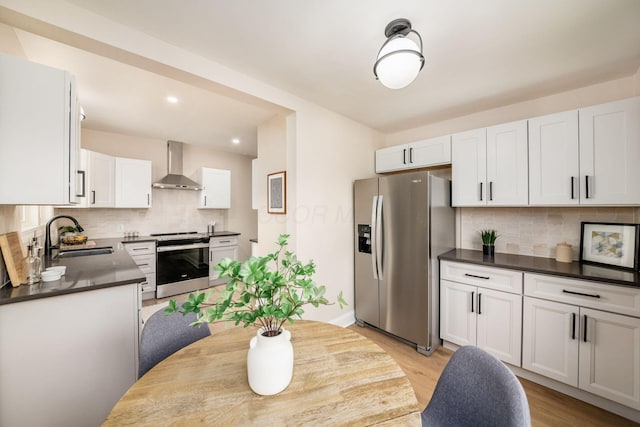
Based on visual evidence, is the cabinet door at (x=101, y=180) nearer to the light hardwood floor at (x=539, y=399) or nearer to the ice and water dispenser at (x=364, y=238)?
the ice and water dispenser at (x=364, y=238)

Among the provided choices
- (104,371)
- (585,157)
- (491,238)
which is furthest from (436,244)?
(104,371)

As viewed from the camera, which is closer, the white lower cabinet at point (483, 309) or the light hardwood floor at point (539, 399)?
the light hardwood floor at point (539, 399)

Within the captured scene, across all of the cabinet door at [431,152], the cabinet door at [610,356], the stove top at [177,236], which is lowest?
the cabinet door at [610,356]

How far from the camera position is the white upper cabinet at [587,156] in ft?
5.88

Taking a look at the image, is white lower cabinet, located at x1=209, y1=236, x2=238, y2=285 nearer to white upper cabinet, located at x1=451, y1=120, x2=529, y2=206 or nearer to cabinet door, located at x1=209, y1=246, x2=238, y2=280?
cabinet door, located at x1=209, y1=246, x2=238, y2=280

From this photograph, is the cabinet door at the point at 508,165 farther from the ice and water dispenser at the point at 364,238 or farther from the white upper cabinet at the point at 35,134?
the white upper cabinet at the point at 35,134

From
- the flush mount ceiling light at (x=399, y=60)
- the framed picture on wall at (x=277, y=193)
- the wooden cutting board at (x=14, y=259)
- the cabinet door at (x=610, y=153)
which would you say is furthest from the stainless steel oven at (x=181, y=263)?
the cabinet door at (x=610, y=153)

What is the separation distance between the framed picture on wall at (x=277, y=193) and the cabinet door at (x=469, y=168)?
1.82 meters

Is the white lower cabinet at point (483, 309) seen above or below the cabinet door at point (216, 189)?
below

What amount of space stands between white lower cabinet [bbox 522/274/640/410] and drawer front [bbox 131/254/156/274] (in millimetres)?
4508

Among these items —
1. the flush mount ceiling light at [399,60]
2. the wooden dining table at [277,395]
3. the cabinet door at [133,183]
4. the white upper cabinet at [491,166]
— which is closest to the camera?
the wooden dining table at [277,395]

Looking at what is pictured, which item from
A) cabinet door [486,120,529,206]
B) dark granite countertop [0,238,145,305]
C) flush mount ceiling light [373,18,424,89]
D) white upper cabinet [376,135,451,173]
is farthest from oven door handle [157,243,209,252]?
cabinet door [486,120,529,206]

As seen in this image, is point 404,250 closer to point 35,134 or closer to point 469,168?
point 469,168

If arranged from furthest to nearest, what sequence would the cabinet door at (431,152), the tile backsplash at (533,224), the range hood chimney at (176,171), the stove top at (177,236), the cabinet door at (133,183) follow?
the range hood chimney at (176,171), the stove top at (177,236), the cabinet door at (133,183), the cabinet door at (431,152), the tile backsplash at (533,224)
